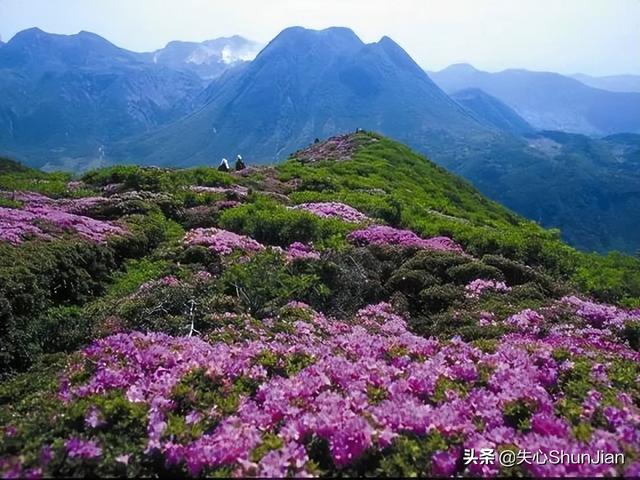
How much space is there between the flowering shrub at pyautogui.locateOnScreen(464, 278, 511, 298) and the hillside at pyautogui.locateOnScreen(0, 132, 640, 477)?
0.07 meters

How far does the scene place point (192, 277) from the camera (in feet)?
40.8

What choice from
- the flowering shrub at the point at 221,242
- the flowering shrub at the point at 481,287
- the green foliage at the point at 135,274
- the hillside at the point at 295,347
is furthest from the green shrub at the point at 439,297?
the green foliage at the point at 135,274

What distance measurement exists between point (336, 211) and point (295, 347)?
15.0 meters

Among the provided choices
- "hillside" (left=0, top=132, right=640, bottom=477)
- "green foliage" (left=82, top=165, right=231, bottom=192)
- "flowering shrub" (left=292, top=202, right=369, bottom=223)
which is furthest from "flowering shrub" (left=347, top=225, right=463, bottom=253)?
"green foliage" (left=82, top=165, right=231, bottom=192)

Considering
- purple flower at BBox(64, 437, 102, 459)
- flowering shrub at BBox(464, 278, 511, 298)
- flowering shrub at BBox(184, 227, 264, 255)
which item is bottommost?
flowering shrub at BBox(464, 278, 511, 298)

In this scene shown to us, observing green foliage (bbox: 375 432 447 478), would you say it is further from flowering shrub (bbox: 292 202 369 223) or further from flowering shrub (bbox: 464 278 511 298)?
flowering shrub (bbox: 292 202 369 223)

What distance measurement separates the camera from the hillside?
5035 millimetres

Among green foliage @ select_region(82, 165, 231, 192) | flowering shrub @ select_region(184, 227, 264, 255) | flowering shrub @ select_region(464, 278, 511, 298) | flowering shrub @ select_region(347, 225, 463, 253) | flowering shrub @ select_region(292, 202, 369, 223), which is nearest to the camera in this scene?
flowering shrub @ select_region(464, 278, 511, 298)

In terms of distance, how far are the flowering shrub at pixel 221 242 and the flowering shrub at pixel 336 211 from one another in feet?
17.0

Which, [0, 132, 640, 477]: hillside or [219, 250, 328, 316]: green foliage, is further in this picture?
[219, 250, 328, 316]: green foliage

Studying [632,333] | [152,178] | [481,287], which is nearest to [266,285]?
[481,287]

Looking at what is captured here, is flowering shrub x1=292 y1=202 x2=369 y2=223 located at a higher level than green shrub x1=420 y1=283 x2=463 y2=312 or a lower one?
higher

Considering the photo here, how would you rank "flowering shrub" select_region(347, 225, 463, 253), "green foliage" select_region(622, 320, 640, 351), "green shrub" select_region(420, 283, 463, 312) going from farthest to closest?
"flowering shrub" select_region(347, 225, 463, 253)
"green shrub" select_region(420, 283, 463, 312)
"green foliage" select_region(622, 320, 640, 351)

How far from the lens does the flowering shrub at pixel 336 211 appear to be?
69.9ft
